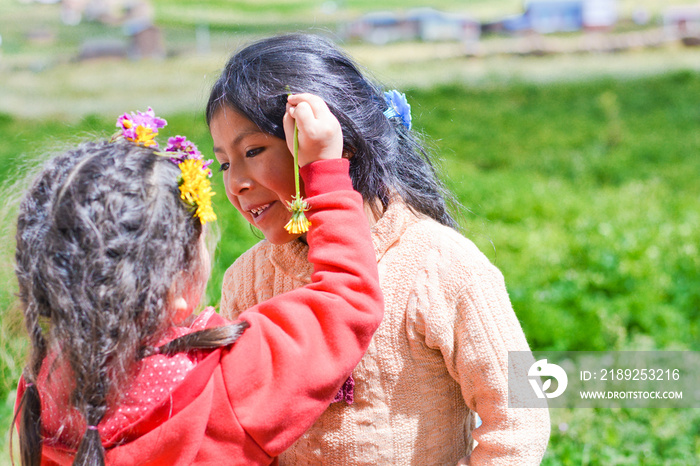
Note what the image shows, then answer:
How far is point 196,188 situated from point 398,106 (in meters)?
0.70

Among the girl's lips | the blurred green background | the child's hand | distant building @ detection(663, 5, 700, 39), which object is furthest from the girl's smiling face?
distant building @ detection(663, 5, 700, 39)

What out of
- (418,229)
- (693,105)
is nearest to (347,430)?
(418,229)

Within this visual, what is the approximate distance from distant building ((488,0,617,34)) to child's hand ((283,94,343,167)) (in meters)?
20.5

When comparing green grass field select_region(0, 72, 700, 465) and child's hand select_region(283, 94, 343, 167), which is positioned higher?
child's hand select_region(283, 94, 343, 167)

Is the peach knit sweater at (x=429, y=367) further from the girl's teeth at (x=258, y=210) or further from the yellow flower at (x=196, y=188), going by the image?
the yellow flower at (x=196, y=188)

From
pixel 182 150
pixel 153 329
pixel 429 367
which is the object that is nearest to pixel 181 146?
pixel 182 150

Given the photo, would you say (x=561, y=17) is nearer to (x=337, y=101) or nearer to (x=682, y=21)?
(x=682, y=21)

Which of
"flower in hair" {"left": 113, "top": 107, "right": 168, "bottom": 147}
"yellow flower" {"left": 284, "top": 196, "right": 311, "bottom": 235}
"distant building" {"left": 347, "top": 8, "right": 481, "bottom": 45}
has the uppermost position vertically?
"flower in hair" {"left": 113, "top": 107, "right": 168, "bottom": 147}

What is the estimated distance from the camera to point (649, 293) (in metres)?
4.41

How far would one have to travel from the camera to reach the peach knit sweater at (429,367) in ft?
5.08

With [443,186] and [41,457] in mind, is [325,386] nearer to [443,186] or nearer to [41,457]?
[41,457]

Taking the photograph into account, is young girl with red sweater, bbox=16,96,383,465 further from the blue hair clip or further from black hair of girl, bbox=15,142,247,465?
the blue hair clip

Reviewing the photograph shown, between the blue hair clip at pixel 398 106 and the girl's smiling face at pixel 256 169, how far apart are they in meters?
0.37

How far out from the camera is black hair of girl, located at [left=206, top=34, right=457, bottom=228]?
1.61m
